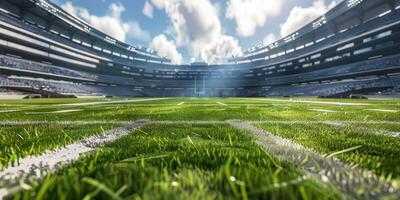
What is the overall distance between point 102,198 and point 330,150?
1.79 meters

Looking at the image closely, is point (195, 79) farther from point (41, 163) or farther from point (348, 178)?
point (348, 178)

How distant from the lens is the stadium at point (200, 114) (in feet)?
3.31

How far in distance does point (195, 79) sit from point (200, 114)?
3420 inches

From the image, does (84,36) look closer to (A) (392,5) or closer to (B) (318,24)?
(B) (318,24)

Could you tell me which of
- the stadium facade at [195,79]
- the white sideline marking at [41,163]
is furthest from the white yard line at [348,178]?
the stadium facade at [195,79]

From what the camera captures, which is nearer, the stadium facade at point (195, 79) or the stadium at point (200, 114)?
the stadium at point (200, 114)

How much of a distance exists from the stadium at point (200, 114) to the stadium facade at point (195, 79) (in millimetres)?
343

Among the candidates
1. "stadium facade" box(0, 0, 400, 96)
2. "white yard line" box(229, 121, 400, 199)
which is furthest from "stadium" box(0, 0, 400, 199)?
"stadium facade" box(0, 0, 400, 96)

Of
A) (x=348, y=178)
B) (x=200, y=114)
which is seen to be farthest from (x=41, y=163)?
(x=200, y=114)

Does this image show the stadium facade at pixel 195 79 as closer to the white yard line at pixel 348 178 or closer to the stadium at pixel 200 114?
the stadium at pixel 200 114

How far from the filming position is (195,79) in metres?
92.8

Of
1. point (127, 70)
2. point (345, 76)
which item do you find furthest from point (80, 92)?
point (345, 76)

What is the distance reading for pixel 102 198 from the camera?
0.85 m

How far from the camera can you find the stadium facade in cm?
4141
